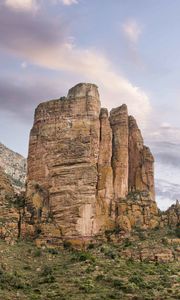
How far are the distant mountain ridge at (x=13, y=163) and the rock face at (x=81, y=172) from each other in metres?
52.6

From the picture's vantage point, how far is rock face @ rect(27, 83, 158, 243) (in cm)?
7994

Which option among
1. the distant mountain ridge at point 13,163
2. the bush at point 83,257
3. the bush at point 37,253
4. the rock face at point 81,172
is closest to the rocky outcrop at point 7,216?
the rock face at point 81,172

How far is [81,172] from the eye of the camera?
81250 millimetres

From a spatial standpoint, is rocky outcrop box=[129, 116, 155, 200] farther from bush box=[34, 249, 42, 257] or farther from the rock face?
bush box=[34, 249, 42, 257]

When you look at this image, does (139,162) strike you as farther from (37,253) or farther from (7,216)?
(37,253)

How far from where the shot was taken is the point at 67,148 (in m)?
82.7

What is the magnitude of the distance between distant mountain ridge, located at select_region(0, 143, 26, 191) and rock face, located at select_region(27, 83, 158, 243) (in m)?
52.6

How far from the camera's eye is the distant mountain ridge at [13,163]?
142 metres

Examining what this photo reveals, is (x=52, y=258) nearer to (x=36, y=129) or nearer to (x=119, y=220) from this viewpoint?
(x=119, y=220)

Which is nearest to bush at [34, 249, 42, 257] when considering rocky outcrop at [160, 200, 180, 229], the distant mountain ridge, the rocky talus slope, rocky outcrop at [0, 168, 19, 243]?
the rocky talus slope

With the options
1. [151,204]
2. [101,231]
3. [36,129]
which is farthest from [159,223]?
[36,129]

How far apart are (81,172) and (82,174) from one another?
0.33 m

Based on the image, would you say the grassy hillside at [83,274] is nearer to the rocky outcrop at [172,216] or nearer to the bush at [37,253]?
the bush at [37,253]

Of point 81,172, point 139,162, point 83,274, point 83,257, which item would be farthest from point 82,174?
point 83,274
